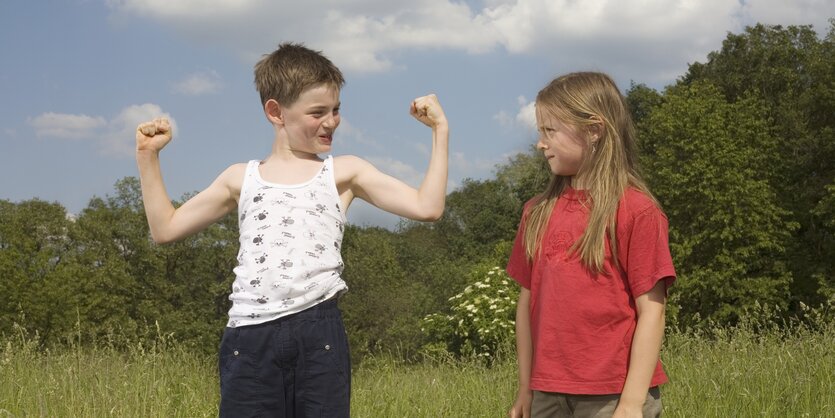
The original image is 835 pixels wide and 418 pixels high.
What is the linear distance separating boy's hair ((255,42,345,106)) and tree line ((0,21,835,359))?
25647mm

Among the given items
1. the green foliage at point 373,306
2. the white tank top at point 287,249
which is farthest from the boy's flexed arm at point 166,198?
the green foliage at point 373,306

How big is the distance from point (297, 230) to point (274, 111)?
46cm

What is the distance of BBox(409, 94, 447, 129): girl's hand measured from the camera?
2.78 meters

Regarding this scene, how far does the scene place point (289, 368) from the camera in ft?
8.97

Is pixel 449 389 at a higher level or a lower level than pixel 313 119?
lower

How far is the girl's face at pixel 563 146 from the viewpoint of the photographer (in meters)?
2.91

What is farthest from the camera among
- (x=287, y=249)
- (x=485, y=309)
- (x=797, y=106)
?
(x=485, y=309)

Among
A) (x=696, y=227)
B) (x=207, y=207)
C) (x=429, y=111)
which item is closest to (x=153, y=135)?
(x=207, y=207)

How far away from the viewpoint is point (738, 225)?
30766 millimetres

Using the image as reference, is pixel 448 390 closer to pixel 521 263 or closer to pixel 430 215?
pixel 521 263

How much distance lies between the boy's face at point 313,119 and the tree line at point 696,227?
25.7 m

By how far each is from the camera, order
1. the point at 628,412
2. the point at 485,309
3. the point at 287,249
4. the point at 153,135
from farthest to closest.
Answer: the point at 485,309 < the point at 153,135 < the point at 287,249 < the point at 628,412

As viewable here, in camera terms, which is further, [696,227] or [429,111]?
[696,227]

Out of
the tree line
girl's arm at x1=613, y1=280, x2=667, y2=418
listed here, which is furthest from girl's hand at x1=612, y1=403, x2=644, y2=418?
the tree line
